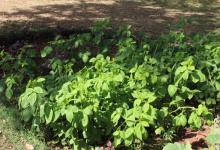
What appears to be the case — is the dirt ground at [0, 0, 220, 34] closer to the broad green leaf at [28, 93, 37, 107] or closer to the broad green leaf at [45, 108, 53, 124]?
the broad green leaf at [28, 93, 37, 107]

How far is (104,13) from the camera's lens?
8688mm

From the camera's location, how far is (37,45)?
6422 mm

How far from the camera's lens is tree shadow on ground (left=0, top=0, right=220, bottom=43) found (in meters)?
7.56

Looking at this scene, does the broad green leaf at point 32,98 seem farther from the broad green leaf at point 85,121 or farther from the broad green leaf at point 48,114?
the broad green leaf at point 85,121

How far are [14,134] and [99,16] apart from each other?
4.46 metres

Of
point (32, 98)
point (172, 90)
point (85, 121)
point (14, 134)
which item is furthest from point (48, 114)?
point (172, 90)

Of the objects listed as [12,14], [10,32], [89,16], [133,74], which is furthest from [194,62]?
[12,14]

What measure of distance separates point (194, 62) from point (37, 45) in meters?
2.59

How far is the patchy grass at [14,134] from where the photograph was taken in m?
4.15

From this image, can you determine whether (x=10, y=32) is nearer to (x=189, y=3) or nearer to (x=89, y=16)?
(x=89, y=16)

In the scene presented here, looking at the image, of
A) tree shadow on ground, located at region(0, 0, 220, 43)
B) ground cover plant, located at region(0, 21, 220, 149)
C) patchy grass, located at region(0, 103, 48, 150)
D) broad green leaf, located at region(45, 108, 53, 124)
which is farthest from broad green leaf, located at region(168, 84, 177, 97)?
tree shadow on ground, located at region(0, 0, 220, 43)

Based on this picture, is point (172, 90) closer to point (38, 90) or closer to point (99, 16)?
point (38, 90)

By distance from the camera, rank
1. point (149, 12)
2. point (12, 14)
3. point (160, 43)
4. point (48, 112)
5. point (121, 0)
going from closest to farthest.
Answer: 1. point (48, 112)
2. point (160, 43)
3. point (12, 14)
4. point (149, 12)
5. point (121, 0)

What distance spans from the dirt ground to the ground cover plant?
8.66 ft
